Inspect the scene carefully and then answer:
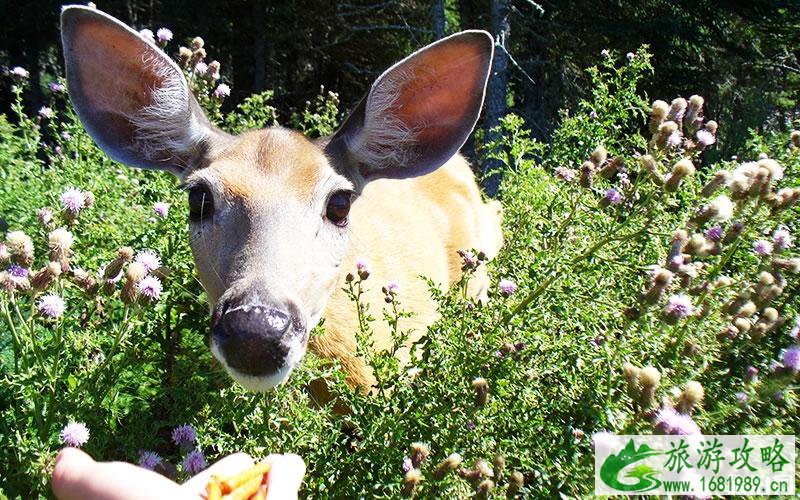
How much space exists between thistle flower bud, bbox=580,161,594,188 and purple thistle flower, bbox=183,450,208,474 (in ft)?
5.77

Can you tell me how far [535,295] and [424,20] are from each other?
55.2ft

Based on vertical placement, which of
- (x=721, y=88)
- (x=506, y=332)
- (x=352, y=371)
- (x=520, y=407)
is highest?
(x=506, y=332)

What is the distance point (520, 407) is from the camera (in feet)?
7.50

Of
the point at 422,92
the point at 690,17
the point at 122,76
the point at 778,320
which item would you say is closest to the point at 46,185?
the point at 122,76

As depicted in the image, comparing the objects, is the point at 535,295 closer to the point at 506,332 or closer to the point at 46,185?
the point at 506,332

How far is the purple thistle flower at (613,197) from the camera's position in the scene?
2594 mm

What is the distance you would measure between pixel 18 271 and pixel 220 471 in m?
1.36

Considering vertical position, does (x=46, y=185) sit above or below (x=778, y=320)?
above

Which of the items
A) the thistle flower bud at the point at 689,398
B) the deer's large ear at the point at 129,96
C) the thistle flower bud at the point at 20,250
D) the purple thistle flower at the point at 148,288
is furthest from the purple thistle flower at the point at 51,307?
the thistle flower bud at the point at 689,398

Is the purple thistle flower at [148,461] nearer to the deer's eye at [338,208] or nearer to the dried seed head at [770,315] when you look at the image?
the deer's eye at [338,208]

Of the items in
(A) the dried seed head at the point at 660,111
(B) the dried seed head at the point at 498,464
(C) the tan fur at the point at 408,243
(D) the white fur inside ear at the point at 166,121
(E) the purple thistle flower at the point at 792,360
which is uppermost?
(D) the white fur inside ear at the point at 166,121

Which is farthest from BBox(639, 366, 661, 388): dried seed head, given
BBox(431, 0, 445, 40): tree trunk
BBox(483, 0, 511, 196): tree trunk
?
BBox(431, 0, 445, 40): tree trunk

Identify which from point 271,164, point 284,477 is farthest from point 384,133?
point 284,477

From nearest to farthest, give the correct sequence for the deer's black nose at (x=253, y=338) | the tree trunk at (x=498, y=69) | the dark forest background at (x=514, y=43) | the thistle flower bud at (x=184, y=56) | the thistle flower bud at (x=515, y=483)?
the thistle flower bud at (x=515, y=483) → the deer's black nose at (x=253, y=338) → the thistle flower bud at (x=184, y=56) → the tree trunk at (x=498, y=69) → the dark forest background at (x=514, y=43)
